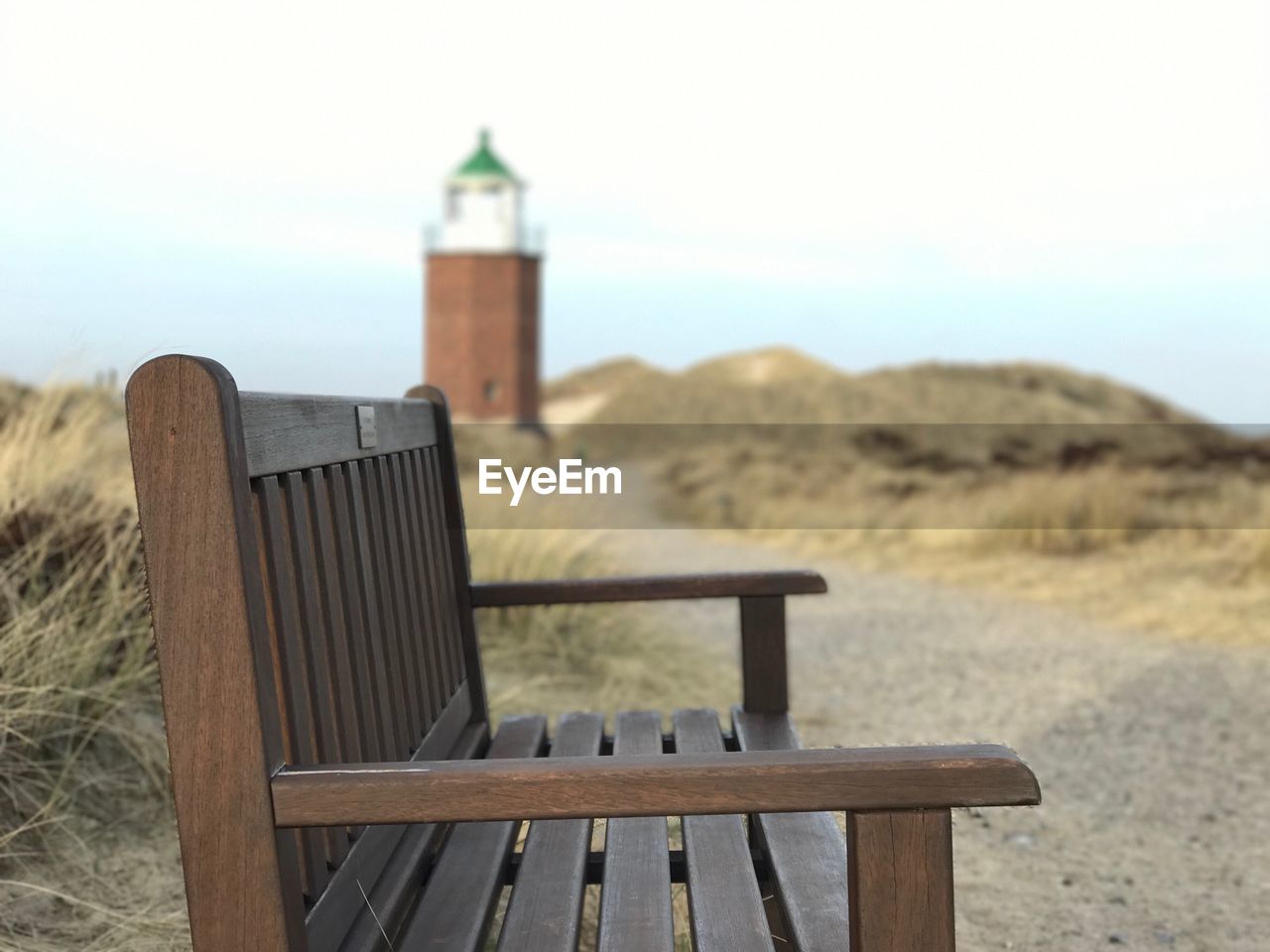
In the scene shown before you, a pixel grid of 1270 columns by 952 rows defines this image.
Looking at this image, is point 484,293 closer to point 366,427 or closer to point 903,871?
point 366,427

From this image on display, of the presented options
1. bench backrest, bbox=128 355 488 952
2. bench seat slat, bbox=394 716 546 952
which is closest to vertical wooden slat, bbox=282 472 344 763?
bench backrest, bbox=128 355 488 952

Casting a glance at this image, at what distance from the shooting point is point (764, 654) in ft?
9.30

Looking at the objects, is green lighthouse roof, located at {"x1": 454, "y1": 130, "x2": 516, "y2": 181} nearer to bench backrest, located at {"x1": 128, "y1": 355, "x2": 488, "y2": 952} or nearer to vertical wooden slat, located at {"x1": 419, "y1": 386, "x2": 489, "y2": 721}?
vertical wooden slat, located at {"x1": 419, "y1": 386, "x2": 489, "y2": 721}

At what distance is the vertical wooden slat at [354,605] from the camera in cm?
180

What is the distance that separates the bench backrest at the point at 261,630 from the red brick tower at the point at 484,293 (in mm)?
25942

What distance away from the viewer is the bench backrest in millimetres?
1361

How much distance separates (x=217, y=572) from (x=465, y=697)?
1.35 metres

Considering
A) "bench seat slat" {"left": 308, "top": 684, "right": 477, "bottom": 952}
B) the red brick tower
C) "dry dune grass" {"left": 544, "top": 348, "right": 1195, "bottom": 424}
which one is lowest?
"bench seat slat" {"left": 308, "top": 684, "right": 477, "bottom": 952}

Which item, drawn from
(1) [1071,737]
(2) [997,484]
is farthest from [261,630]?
(2) [997,484]

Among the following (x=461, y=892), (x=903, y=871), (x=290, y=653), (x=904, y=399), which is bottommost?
(x=461, y=892)

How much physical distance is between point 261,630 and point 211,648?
0.06 meters

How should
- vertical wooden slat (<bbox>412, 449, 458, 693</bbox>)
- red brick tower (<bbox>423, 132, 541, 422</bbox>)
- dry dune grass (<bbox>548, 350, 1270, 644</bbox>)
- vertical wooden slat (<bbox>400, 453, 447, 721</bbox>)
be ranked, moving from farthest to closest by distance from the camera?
red brick tower (<bbox>423, 132, 541, 422</bbox>) → dry dune grass (<bbox>548, 350, 1270, 644</bbox>) → vertical wooden slat (<bbox>412, 449, 458, 693</bbox>) → vertical wooden slat (<bbox>400, 453, 447, 721</bbox>)

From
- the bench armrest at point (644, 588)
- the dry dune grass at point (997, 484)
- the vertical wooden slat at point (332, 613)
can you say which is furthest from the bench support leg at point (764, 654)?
the dry dune grass at point (997, 484)

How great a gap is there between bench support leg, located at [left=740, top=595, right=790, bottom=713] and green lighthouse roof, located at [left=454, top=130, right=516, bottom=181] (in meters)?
25.8
